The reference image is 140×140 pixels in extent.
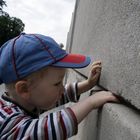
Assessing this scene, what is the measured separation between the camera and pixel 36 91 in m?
1.75

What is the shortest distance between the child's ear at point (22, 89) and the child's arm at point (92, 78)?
387mm

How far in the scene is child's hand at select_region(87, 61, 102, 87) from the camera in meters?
1.99

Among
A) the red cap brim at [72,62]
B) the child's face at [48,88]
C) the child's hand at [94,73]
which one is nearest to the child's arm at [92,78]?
the child's hand at [94,73]

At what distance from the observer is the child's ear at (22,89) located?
1746mm

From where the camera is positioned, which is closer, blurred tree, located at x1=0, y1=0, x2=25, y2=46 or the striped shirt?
the striped shirt

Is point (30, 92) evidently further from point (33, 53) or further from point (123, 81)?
point (123, 81)

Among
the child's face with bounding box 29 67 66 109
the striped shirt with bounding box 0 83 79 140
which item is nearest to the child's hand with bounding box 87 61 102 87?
the child's face with bounding box 29 67 66 109

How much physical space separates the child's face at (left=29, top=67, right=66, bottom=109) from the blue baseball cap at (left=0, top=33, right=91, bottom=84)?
35 millimetres

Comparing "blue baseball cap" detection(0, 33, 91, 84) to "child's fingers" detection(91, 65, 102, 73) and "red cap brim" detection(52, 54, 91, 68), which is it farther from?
"child's fingers" detection(91, 65, 102, 73)

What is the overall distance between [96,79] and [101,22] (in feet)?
0.89

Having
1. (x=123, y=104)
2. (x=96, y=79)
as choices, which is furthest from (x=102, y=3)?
(x=123, y=104)

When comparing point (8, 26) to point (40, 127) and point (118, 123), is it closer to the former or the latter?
point (40, 127)

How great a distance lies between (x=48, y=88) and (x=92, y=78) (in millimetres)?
408

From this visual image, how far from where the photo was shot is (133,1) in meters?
1.52
